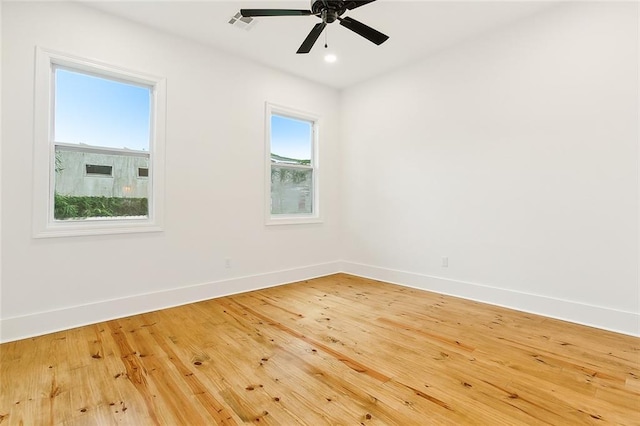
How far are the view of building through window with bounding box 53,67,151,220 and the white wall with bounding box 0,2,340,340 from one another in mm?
234

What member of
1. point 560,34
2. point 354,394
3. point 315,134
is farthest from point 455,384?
point 315,134

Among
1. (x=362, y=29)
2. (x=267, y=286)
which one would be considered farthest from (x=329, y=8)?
(x=267, y=286)

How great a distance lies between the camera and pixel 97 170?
3033 millimetres

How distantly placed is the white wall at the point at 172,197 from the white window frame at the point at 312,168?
86 mm

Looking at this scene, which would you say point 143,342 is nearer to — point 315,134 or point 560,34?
point 315,134

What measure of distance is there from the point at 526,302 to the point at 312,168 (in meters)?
3.26

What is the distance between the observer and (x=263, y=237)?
4133 millimetres

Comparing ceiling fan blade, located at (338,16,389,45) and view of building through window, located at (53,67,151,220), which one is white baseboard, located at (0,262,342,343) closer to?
view of building through window, located at (53,67,151,220)

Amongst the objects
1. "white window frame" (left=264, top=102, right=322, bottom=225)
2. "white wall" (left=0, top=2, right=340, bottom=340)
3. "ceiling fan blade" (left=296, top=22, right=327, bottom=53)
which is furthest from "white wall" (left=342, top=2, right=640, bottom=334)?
"ceiling fan blade" (left=296, top=22, right=327, bottom=53)

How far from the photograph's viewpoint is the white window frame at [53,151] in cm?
264

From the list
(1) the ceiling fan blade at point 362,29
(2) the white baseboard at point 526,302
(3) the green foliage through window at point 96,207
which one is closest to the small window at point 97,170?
(3) the green foliage through window at point 96,207

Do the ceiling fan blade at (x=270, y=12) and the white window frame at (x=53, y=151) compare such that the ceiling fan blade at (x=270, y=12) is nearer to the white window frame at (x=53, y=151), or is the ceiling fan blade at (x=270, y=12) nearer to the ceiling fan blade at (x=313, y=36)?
the ceiling fan blade at (x=313, y=36)

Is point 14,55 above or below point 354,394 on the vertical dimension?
above

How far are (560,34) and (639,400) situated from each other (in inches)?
120
